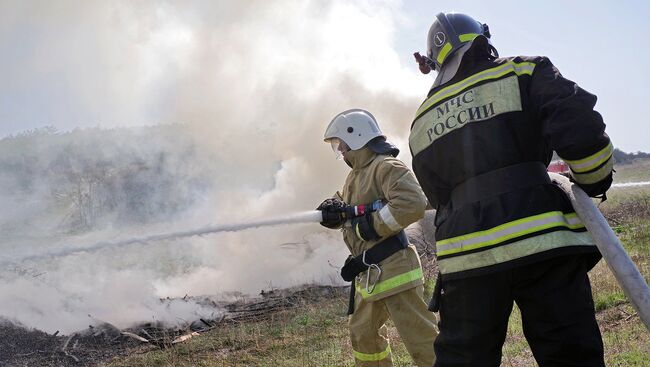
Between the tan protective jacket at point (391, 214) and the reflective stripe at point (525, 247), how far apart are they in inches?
49.7

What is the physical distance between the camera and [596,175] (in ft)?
6.49

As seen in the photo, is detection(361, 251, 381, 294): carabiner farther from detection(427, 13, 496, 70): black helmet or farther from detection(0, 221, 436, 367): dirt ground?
detection(0, 221, 436, 367): dirt ground

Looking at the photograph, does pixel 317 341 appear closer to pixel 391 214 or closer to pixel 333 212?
pixel 333 212

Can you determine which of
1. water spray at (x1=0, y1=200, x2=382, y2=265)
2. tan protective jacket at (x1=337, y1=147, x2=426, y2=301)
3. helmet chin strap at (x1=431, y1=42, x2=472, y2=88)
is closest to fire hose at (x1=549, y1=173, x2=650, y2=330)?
helmet chin strap at (x1=431, y1=42, x2=472, y2=88)

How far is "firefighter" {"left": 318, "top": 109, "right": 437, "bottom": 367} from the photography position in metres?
3.23

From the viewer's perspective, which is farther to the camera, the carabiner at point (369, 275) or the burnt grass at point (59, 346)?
the burnt grass at point (59, 346)

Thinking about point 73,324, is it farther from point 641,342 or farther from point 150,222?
point 150,222

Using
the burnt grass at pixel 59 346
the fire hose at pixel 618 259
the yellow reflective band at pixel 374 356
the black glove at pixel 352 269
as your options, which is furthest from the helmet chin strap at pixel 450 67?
the burnt grass at pixel 59 346

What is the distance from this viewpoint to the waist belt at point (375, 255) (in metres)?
3.43

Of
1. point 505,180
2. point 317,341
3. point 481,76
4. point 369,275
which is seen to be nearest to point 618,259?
point 505,180

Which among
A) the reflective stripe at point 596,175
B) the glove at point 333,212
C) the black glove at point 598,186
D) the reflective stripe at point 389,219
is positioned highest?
the glove at point 333,212

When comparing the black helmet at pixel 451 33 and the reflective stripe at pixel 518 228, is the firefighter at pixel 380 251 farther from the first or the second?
the reflective stripe at pixel 518 228

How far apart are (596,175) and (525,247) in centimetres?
40

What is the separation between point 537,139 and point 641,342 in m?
2.58
